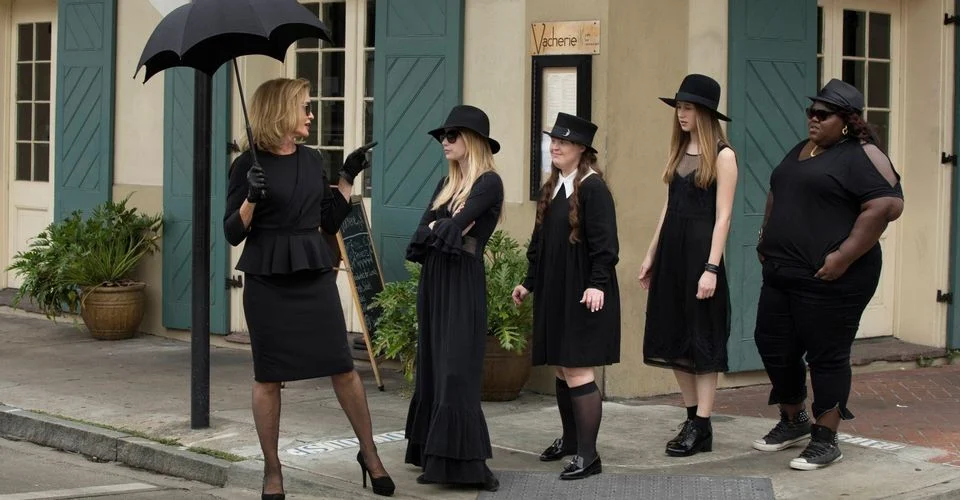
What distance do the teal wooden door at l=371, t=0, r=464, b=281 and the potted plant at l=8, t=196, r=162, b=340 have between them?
2.42 metres

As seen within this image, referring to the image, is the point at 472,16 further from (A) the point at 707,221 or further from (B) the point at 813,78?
(A) the point at 707,221

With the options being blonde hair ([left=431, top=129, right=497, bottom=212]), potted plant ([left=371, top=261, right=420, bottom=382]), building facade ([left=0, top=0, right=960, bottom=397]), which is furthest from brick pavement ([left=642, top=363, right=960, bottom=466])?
blonde hair ([left=431, top=129, right=497, bottom=212])

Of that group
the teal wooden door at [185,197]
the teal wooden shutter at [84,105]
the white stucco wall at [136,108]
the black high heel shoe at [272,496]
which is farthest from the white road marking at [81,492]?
the teal wooden shutter at [84,105]

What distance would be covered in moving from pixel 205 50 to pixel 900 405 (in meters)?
4.78

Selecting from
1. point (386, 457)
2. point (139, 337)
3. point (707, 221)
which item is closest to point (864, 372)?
point (707, 221)

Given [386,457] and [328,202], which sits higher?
[328,202]

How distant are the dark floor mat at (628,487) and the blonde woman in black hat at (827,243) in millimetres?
493

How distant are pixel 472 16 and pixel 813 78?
2302 mm

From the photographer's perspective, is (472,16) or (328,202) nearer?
(328,202)

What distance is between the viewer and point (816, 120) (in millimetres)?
6984

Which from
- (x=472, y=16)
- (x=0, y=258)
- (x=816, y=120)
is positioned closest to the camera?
(x=816, y=120)

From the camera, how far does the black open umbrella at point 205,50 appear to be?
6594 millimetres

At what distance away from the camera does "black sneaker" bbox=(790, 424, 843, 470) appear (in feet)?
23.1

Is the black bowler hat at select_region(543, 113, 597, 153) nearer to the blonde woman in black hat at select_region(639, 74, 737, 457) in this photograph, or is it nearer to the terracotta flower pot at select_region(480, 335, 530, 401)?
the blonde woman in black hat at select_region(639, 74, 737, 457)
